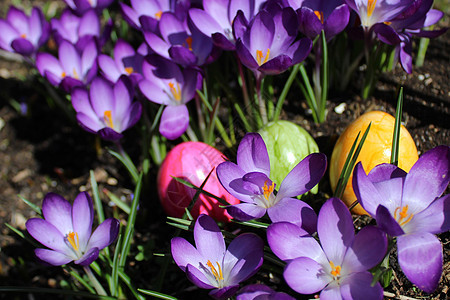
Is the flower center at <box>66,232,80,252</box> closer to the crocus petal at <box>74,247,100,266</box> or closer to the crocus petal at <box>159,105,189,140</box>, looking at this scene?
the crocus petal at <box>74,247,100,266</box>

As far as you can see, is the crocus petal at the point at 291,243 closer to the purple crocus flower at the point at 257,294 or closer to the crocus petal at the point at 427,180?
the purple crocus flower at the point at 257,294

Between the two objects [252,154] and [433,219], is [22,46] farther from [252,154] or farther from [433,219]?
[433,219]

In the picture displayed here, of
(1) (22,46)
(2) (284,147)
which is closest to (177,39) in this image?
(2) (284,147)

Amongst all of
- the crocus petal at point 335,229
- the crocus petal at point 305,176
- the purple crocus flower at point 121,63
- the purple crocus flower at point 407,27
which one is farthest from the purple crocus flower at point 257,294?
the purple crocus flower at point 121,63

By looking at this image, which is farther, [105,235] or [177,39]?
[177,39]

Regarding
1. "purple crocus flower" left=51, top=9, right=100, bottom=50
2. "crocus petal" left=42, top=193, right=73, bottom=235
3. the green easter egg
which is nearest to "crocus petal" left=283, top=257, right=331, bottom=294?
the green easter egg

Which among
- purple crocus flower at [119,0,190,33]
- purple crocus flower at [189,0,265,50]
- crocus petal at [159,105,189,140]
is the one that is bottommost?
crocus petal at [159,105,189,140]
